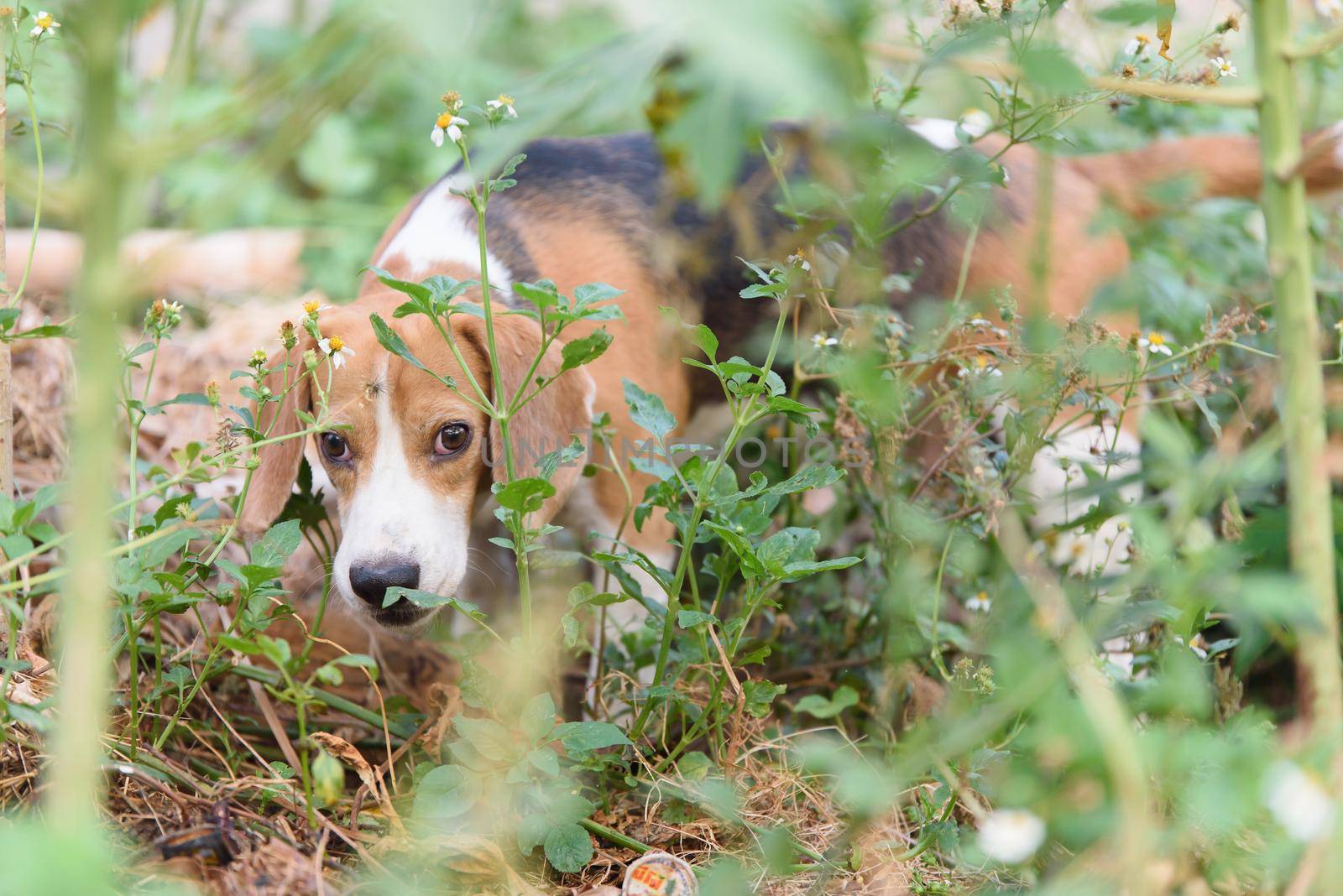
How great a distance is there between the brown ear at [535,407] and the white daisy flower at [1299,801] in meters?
1.46

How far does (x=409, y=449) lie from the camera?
2459mm

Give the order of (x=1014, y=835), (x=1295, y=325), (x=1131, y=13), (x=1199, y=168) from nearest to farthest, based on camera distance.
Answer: (x=1014, y=835), (x=1295, y=325), (x=1131, y=13), (x=1199, y=168)

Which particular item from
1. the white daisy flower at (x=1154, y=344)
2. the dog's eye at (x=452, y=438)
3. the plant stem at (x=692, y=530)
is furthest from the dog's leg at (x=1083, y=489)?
the dog's eye at (x=452, y=438)

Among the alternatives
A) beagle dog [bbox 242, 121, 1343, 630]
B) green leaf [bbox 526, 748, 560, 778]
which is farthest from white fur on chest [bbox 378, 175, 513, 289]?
green leaf [bbox 526, 748, 560, 778]

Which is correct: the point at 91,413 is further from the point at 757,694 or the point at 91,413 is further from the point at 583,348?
the point at 757,694

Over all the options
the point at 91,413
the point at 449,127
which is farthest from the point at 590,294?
the point at 91,413

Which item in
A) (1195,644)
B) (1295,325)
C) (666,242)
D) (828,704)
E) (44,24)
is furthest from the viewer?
(666,242)

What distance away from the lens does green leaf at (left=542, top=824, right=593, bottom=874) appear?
1748 millimetres

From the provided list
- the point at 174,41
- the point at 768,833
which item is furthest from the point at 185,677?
the point at 174,41

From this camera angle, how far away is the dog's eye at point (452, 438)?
2482 mm

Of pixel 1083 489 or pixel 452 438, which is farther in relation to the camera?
pixel 452 438

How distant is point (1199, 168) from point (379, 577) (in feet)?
7.48

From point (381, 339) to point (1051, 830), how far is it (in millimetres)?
1160

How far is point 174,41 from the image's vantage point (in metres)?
1.15
